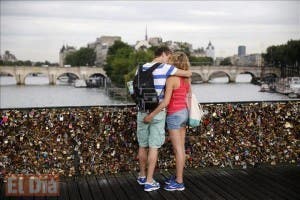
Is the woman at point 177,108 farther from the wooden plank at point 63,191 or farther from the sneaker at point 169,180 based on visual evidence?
the wooden plank at point 63,191

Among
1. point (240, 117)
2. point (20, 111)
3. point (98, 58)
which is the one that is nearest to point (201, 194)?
point (240, 117)

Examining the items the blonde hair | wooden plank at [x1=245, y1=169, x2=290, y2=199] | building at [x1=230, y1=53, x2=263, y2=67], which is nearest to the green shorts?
the blonde hair

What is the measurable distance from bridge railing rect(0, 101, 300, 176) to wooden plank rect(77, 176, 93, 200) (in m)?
0.24

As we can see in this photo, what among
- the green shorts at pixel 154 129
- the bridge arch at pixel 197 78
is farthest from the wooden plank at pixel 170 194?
the bridge arch at pixel 197 78

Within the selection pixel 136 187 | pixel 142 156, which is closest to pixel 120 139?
pixel 142 156

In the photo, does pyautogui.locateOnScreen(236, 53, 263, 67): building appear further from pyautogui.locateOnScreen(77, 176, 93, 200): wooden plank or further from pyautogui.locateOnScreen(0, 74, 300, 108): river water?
pyautogui.locateOnScreen(77, 176, 93, 200): wooden plank

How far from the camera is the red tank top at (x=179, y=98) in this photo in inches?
214

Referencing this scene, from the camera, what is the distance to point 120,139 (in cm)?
641

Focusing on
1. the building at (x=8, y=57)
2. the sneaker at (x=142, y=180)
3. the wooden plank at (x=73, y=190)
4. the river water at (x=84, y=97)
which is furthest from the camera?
the building at (x=8, y=57)

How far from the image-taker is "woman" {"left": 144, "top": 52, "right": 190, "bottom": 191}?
530cm

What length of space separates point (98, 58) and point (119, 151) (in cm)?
13602

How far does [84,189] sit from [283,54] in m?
71.0

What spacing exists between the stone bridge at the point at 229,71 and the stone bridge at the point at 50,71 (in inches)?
724

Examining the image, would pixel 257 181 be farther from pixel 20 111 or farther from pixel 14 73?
pixel 14 73
